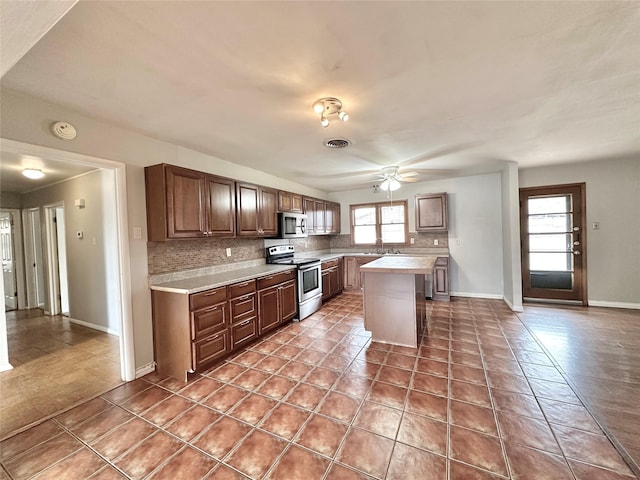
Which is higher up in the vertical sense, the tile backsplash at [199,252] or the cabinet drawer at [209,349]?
the tile backsplash at [199,252]

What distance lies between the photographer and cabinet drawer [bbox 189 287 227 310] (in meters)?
2.49

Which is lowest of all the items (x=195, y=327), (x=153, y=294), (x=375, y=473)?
(x=375, y=473)

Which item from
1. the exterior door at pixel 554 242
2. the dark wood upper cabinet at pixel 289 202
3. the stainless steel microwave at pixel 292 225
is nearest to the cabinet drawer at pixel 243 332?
the stainless steel microwave at pixel 292 225

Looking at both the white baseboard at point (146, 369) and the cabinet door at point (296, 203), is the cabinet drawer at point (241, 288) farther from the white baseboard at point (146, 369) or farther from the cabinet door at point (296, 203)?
the cabinet door at point (296, 203)

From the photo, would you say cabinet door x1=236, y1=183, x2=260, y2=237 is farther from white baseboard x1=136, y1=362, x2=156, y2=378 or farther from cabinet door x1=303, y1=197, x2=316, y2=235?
white baseboard x1=136, y1=362, x2=156, y2=378

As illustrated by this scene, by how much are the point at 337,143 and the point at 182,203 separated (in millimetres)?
1853

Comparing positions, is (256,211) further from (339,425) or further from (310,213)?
(339,425)

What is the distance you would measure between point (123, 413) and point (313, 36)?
117 inches

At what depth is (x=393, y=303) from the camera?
10.5 ft

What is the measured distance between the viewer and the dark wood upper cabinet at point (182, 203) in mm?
2592

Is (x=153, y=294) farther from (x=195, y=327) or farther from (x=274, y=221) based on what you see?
(x=274, y=221)

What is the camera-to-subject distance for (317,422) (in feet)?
6.19

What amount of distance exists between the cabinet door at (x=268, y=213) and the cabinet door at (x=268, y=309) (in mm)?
921

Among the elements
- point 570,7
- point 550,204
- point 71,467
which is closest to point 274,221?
point 71,467
